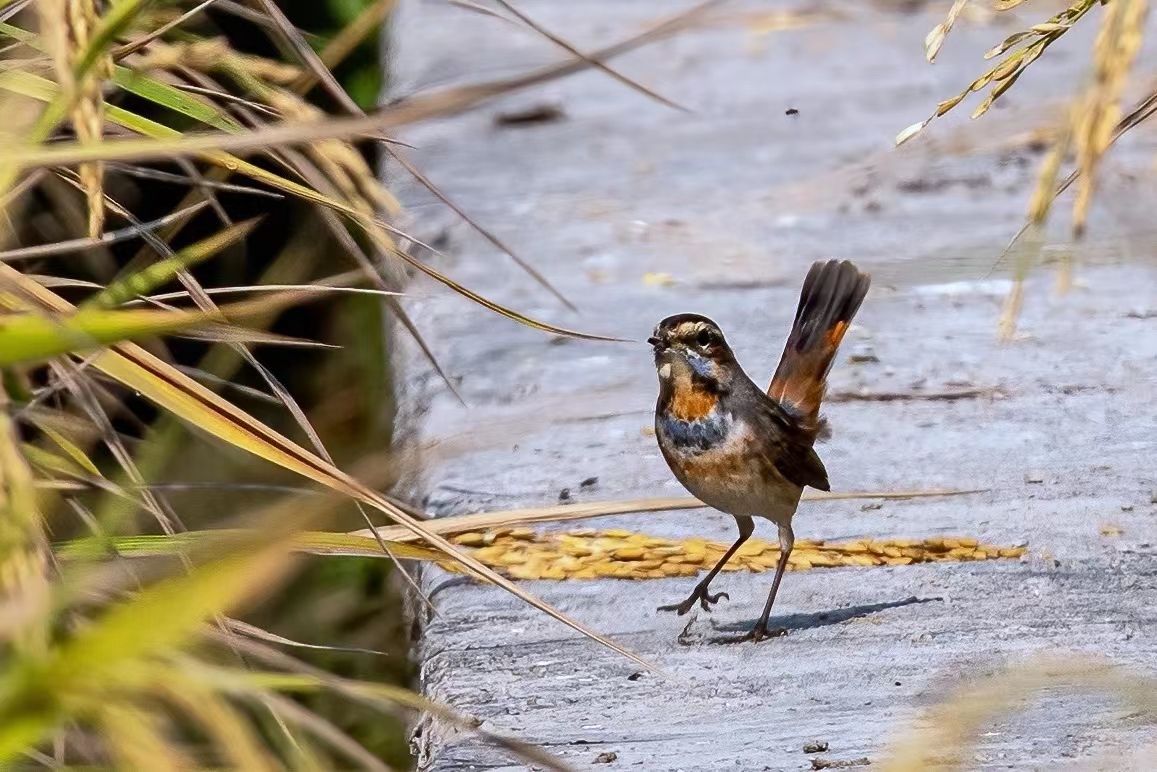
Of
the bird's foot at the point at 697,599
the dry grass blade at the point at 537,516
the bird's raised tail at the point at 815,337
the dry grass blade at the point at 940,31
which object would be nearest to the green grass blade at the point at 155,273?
the dry grass blade at the point at 537,516

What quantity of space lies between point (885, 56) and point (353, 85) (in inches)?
61.0

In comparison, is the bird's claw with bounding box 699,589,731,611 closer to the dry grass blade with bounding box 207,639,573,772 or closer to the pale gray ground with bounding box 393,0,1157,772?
the pale gray ground with bounding box 393,0,1157,772

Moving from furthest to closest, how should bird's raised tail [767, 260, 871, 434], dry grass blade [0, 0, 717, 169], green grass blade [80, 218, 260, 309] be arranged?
bird's raised tail [767, 260, 871, 434] → green grass blade [80, 218, 260, 309] → dry grass blade [0, 0, 717, 169]

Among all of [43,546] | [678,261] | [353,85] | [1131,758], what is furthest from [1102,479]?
[353,85]

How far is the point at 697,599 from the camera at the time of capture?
237cm

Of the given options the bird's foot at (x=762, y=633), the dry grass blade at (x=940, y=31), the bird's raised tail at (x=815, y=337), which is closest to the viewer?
the dry grass blade at (x=940, y=31)

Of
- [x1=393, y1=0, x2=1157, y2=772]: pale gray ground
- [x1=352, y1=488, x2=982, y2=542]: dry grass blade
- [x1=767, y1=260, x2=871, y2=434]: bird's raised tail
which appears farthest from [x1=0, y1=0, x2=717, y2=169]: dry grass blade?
[x1=767, y1=260, x2=871, y2=434]: bird's raised tail

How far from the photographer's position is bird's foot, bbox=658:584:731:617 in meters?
2.34

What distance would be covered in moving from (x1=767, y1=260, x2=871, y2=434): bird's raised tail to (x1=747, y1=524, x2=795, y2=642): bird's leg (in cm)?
28

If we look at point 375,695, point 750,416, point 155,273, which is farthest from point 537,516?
point 375,695

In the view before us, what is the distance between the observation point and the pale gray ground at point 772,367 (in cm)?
197

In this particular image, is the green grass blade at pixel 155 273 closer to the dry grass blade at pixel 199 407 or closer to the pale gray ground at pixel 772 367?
the dry grass blade at pixel 199 407

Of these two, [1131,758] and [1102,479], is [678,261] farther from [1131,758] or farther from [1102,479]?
[1131,758]

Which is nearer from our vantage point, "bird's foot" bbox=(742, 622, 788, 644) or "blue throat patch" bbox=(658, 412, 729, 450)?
"bird's foot" bbox=(742, 622, 788, 644)
